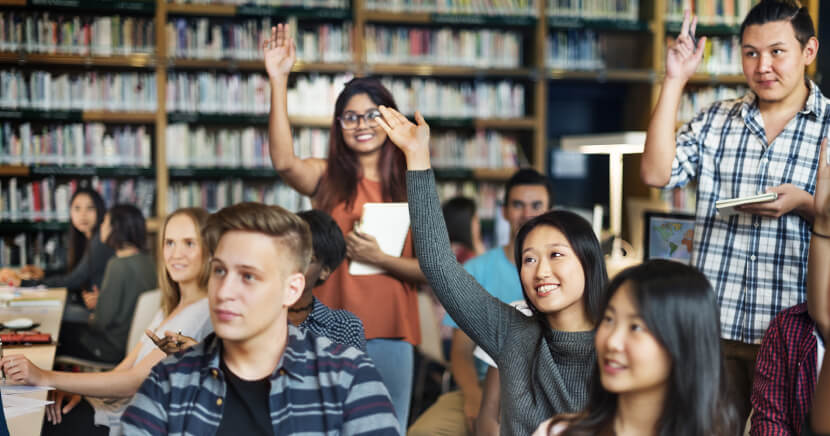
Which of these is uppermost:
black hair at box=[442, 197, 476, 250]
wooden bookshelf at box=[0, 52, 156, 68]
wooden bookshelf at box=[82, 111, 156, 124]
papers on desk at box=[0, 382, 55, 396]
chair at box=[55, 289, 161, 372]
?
wooden bookshelf at box=[0, 52, 156, 68]

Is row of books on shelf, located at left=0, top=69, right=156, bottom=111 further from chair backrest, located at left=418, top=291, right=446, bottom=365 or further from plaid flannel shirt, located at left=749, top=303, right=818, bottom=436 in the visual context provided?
plaid flannel shirt, located at left=749, top=303, right=818, bottom=436

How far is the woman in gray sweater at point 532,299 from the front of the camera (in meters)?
1.77

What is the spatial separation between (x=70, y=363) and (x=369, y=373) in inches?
92.4

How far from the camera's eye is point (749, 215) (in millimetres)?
2229

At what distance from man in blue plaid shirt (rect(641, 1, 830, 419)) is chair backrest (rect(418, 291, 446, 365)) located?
1.84 metres

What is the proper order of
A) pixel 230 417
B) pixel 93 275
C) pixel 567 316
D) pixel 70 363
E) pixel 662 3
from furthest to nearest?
pixel 662 3 → pixel 93 275 → pixel 70 363 → pixel 567 316 → pixel 230 417

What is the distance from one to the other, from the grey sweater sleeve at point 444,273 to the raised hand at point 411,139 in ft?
0.08

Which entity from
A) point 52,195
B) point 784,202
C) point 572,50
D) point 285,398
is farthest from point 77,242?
point 784,202

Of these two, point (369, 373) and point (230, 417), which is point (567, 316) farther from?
point (230, 417)

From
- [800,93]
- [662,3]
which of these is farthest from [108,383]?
[662,3]

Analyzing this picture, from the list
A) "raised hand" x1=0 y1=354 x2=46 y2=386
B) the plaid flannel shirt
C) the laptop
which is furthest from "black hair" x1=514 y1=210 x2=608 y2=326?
"raised hand" x1=0 y1=354 x2=46 y2=386

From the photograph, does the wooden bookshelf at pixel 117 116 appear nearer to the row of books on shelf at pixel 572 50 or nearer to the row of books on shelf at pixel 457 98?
the row of books on shelf at pixel 457 98

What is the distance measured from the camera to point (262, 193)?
543cm

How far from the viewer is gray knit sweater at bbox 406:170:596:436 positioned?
175cm
